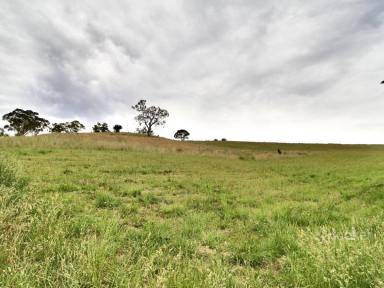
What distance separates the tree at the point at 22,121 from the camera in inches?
3398

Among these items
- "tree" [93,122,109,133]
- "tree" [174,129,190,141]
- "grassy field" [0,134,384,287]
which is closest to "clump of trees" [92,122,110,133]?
"tree" [93,122,109,133]

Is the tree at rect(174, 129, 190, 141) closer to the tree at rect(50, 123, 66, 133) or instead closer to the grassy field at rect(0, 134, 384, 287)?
the tree at rect(50, 123, 66, 133)

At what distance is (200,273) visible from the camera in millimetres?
3990

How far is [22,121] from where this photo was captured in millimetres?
87312

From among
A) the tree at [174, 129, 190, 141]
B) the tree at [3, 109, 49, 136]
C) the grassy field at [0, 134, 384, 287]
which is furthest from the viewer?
the tree at [174, 129, 190, 141]

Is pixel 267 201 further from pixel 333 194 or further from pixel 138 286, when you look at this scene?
pixel 138 286

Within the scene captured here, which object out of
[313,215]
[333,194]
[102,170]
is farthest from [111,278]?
[102,170]

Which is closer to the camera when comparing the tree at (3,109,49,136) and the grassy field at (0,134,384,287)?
the grassy field at (0,134,384,287)

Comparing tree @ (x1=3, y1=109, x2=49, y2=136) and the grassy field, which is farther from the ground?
tree @ (x1=3, y1=109, x2=49, y2=136)

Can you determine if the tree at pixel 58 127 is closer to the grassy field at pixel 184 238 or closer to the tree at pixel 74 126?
the tree at pixel 74 126

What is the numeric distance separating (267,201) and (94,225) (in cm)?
662

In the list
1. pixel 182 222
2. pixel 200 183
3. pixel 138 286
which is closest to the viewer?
pixel 138 286

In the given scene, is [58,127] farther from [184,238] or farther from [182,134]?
[184,238]

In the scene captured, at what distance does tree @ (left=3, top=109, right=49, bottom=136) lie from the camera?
3398 inches
